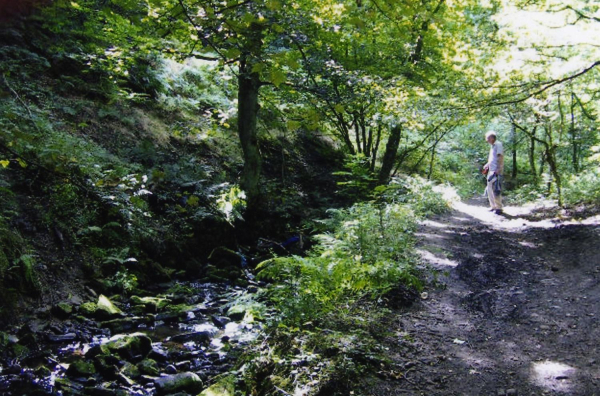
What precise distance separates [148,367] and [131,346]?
53 centimetres

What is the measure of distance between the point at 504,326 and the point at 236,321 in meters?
3.78

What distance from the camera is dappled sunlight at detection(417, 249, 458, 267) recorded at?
22.4 ft

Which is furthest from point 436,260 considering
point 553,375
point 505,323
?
point 553,375

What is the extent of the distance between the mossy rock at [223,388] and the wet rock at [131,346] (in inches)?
70.0

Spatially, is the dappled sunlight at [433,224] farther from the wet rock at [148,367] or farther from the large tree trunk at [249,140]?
the wet rock at [148,367]

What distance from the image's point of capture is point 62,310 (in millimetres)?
6176

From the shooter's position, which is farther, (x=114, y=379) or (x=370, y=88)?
(x=370, y=88)

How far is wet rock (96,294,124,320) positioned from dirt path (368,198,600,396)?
4297 millimetres

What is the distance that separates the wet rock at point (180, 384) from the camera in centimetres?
446

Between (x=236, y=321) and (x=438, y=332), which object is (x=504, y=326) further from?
(x=236, y=321)

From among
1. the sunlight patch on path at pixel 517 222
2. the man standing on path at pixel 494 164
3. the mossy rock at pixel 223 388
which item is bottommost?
the mossy rock at pixel 223 388

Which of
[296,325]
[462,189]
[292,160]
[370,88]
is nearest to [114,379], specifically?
Result: [296,325]

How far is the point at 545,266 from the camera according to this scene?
21.5 ft

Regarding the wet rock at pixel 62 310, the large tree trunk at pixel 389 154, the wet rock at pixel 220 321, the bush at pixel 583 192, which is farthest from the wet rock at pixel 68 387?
the bush at pixel 583 192
